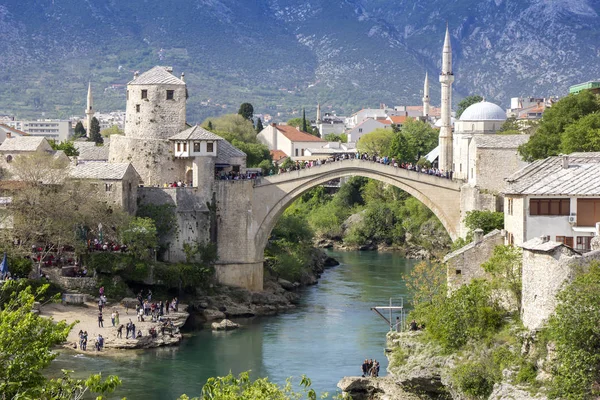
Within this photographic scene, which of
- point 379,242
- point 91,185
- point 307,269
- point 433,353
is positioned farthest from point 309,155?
point 433,353

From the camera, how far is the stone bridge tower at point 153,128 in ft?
243

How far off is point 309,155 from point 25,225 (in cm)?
7127

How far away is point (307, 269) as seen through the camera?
273ft

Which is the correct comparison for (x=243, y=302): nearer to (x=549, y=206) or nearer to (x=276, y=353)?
(x=276, y=353)

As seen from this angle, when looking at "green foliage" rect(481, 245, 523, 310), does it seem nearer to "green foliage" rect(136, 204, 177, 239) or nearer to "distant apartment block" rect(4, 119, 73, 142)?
"green foliage" rect(136, 204, 177, 239)

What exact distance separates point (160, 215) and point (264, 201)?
6.75 meters

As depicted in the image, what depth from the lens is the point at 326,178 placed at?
250 ft

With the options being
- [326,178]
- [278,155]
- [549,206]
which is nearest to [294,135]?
[278,155]

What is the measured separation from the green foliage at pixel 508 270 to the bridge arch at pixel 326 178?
76.4 ft

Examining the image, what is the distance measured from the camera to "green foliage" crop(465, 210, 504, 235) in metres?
64.7

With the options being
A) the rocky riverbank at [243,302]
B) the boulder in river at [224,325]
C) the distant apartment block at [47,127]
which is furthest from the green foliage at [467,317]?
the distant apartment block at [47,127]

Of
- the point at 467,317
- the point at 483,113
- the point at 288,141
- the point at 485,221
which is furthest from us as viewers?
the point at 288,141

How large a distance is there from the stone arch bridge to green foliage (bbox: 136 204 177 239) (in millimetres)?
3546

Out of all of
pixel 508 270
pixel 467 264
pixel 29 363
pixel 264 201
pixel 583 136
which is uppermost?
pixel 583 136
